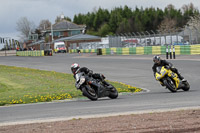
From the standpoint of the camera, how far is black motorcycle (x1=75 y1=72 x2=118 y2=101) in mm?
13046

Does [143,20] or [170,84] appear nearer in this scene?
[170,84]

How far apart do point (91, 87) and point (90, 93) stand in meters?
0.22

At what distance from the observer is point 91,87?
13.4 meters

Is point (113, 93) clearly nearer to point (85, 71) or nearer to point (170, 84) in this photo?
point (85, 71)

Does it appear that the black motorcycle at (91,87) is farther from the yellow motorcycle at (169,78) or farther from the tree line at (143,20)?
the tree line at (143,20)

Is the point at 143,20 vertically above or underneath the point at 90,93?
above

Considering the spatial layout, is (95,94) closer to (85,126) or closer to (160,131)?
(85,126)

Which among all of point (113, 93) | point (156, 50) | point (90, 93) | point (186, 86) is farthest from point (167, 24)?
point (90, 93)

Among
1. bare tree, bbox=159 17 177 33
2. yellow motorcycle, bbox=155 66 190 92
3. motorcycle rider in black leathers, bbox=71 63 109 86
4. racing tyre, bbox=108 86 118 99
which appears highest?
bare tree, bbox=159 17 177 33

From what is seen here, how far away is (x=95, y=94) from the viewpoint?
44.0ft

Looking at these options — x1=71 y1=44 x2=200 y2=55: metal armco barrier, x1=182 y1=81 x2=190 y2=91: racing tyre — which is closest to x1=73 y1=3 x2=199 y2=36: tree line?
x1=71 y1=44 x2=200 y2=55: metal armco barrier

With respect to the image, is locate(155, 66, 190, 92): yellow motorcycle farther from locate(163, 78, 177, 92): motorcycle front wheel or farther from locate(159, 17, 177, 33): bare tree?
locate(159, 17, 177, 33): bare tree

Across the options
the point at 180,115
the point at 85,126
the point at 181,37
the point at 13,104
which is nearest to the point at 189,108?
the point at 180,115

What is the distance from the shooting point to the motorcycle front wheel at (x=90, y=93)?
1316cm
